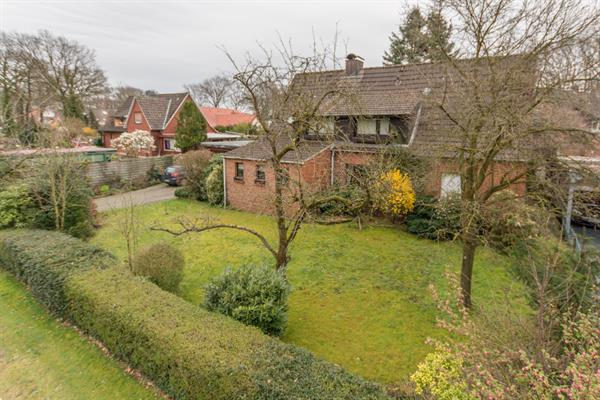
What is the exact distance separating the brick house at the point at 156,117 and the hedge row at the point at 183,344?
28.4m

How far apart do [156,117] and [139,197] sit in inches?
686

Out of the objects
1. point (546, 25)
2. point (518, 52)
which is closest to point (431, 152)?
point (518, 52)

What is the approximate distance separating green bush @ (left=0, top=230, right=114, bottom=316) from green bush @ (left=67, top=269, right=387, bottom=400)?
686 millimetres

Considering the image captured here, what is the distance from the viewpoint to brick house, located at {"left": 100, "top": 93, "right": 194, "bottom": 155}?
1383 inches

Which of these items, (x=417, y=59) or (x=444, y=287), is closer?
(x=444, y=287)

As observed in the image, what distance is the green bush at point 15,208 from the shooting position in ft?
37.7

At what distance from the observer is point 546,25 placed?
6.75 m

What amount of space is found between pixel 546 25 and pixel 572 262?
15.5ft

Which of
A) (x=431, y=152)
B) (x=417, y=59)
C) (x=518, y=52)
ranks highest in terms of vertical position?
(x=417, y=59)

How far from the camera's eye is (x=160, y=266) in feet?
28.1

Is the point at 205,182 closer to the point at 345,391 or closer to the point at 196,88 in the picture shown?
the point at 345,391

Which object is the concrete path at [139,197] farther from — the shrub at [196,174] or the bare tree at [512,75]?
the bare tree at [512,75]

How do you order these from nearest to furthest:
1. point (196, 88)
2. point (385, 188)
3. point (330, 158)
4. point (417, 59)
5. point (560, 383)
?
1. point (560, 383)
2. point (385, 188)
3. point (417, 59)
4. point (330, 158)
5. point (196, 88)

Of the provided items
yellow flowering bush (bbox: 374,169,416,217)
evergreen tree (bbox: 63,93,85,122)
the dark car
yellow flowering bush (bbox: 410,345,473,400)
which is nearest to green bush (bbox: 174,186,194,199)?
the dark car
